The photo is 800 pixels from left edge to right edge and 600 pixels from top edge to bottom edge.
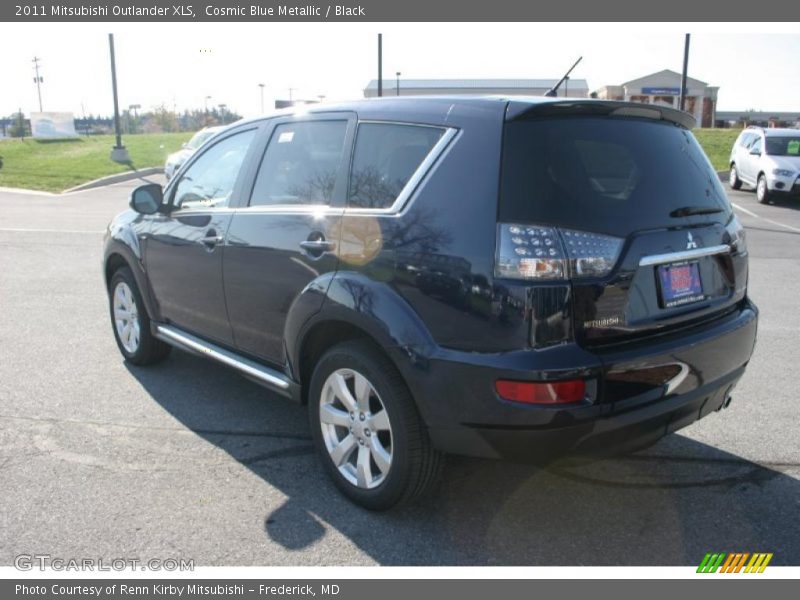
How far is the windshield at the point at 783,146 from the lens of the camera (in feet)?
59.6

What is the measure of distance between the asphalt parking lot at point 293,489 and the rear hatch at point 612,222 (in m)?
0.92

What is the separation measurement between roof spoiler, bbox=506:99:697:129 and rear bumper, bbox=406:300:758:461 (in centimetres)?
97

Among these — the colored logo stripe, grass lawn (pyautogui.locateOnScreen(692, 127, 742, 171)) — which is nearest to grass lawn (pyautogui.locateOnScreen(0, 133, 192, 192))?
grass lawn (pyautogui.locateOnScreen(692, 127, 742, 171))

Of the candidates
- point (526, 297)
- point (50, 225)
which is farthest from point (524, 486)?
point (50, 225)

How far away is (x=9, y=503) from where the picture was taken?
3.40 meters

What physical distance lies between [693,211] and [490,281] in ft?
3.61

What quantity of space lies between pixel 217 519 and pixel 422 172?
1.82 meters

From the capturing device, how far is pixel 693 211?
10.4 ft

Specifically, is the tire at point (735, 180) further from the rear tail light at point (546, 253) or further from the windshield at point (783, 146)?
the rear tail light at point (546, 253)

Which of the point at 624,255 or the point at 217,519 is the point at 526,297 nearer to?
the point at 624,255

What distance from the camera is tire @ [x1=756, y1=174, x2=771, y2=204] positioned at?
17.9m

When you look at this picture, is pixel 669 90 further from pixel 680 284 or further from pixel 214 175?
pixel 680 284

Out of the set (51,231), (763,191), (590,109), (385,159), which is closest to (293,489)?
(385,159)

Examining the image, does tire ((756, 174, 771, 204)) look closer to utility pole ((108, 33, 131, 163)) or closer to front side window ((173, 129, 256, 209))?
front side window ((173, 129, 256, 209))
